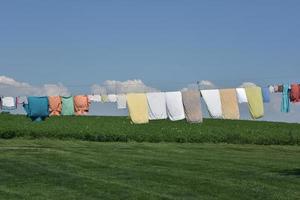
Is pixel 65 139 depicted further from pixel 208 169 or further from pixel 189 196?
pixel 189 196

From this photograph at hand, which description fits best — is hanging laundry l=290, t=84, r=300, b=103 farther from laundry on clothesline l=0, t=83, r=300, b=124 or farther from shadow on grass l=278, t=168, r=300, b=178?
shadow on grass l=278, t=168, r=300, b=178

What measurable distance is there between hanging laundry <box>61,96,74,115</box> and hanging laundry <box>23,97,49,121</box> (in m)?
1.53

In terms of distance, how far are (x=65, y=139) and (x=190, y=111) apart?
1548 cm

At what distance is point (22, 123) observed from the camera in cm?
4956

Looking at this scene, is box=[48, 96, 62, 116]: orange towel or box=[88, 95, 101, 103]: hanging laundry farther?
box=[88, 95, 101, 103]: hanging laundry

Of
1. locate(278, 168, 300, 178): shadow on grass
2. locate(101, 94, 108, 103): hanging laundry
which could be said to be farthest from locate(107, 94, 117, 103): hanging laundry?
locate(278, 168, 300, 178): shadow on grass

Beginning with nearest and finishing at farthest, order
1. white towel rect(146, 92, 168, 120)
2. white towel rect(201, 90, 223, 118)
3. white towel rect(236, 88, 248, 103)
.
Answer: white towel rect(201, 90, 223, 118), white towel rect(236, 88, 248, 103), white towel rect(146, 92, 168, 120)

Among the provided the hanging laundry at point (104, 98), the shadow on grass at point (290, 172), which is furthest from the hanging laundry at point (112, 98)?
the shadow on grass at point (290, 172)

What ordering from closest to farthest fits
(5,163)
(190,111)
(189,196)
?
(189,196), (5,163), (190,111)

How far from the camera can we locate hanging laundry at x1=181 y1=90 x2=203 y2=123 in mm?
31812

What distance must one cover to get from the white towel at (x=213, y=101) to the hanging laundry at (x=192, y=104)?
2.07 feet

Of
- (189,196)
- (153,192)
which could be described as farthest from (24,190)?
(189,196)

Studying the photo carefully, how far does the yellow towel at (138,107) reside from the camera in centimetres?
3241

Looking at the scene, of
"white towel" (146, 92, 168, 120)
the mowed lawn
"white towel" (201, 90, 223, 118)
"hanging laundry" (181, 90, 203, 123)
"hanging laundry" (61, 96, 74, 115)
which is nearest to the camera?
the mowed lawn
